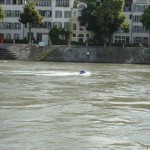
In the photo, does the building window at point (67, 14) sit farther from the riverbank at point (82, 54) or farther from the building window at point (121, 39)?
the riverbank at point (82, 54)

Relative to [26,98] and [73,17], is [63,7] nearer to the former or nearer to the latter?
[73,17]

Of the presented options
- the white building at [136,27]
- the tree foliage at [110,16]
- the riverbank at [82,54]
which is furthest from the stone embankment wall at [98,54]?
the white building at [136,27]

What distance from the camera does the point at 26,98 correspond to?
88.5 ft

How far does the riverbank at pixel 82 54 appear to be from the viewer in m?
83.2

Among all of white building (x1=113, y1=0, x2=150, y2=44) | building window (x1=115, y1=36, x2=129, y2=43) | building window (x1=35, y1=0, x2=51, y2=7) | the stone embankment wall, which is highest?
building window (x1=35, y1=0, x2=51, y2=7)

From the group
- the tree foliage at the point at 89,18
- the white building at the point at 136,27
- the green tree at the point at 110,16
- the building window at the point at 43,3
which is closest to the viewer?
the green tree at the point at 110,16

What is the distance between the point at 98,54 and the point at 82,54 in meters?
2.91

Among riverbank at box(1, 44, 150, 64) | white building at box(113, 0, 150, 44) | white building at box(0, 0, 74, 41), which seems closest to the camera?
riverbank at box(1, 44, 150, 64)

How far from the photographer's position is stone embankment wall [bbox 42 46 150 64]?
83.6 m

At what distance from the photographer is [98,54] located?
8481 centimetres

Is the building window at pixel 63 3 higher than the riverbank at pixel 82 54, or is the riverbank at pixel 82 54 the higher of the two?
the building window at pixel 63 3

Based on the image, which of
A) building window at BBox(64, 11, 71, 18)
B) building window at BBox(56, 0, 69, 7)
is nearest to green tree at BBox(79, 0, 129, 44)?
building window at BBox(64, 11, 71, 18)

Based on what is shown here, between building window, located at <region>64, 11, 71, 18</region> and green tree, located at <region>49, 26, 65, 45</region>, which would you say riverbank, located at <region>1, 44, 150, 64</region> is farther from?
building window, located at <region>64, 11, 71, 18</region>

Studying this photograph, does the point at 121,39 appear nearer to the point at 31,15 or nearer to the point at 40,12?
the point at 40,12
